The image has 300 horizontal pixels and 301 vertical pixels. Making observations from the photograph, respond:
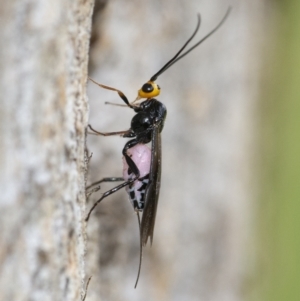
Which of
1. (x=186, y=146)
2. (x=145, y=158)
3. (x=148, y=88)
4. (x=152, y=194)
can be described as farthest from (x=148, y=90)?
(x=186, y=146)

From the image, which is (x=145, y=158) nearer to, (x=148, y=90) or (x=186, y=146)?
(x=148, y=90)

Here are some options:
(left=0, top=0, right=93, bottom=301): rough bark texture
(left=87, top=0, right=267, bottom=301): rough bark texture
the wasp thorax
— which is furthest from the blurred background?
(left=0, top=0, right=93, bottom=301): rough bark texture

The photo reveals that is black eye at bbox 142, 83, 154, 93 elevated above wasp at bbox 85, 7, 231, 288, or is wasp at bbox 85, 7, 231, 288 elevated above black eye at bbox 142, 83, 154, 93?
black eye at bbox 142, 83, 154, 93

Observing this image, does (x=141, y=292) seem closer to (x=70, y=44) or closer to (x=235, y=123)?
(x=235, y=123)

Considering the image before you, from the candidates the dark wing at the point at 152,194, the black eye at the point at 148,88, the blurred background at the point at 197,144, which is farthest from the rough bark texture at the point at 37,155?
the blurred background at the point at 197,144

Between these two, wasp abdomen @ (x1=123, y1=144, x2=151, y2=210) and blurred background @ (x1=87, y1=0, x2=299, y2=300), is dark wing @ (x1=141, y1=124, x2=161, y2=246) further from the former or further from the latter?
blurred background @ (x1=87, y1=0, x2=299, y2=300)

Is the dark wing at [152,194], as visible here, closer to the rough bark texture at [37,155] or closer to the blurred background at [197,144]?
the blurred background at [197,144]

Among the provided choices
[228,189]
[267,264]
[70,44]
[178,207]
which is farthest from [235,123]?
[70,44]
